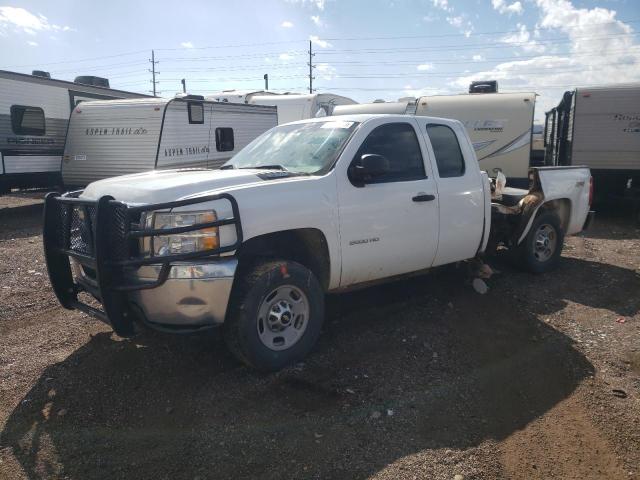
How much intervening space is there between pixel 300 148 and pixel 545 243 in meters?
4.02

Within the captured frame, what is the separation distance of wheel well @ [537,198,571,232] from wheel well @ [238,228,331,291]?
13.4ft

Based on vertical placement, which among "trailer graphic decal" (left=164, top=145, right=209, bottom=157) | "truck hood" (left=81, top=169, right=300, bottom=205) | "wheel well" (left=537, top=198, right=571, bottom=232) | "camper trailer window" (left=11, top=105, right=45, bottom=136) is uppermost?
"camper trailer window" (left=11, top=105, right=45, bottom=136)

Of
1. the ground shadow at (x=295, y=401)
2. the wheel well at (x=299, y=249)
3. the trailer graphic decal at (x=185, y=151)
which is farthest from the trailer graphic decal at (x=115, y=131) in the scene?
the wheel well at (x=299, y=249)

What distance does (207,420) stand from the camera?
11.1 feet

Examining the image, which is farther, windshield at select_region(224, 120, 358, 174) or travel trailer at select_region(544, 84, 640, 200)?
travel trailer at select_region(544, 84, 640, 200)

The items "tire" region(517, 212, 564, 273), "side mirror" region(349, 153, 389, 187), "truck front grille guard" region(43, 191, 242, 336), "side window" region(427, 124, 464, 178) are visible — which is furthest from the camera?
"tire" region(517, 212, 564, 273)

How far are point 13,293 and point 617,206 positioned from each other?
14.0 meters

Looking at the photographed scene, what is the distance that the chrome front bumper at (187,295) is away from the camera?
3506 millimetres

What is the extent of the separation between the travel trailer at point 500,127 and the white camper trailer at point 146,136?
6022mm

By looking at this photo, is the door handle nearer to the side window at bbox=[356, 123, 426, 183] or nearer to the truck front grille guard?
the side window at bbox=[356, 123, 426, 183]

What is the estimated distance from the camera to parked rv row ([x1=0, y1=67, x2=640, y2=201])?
1152 centimetres

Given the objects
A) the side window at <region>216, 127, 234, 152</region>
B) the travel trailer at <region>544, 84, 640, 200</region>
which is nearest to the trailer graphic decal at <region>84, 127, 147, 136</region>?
the side window at <region>216, 127, 234, 152</region>

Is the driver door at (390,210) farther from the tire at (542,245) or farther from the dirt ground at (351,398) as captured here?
the tire at (542,245)

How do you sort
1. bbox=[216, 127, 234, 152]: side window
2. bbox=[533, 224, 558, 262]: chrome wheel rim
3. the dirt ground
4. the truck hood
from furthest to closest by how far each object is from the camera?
bbox=[216, 127, 234, 152]: side window
bbox=[533, 224, 558, 262]: chrome wheel rim
the truck hood
the dirt ground
